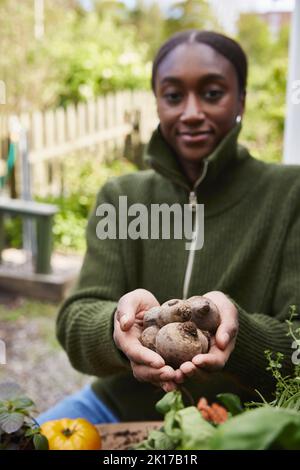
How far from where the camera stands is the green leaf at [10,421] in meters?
0.72

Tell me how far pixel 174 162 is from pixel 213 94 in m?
0.17

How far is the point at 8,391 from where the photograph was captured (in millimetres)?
783

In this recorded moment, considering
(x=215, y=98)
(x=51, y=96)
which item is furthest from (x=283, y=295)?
(x=51, y=96)

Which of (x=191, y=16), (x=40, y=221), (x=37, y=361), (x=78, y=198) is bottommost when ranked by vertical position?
(x=37, y=361)

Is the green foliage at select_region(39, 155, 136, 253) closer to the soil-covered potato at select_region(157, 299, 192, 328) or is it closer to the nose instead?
the nose

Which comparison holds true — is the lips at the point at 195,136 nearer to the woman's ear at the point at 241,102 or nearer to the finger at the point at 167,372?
the woman's ear at the point at 241,102

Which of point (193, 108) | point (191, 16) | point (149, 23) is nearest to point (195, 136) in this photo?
point (193, 108)

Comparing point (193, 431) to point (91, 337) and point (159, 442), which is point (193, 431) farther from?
point (91, 337)

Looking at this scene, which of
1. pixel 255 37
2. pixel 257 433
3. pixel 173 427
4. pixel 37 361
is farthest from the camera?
pixel 255 37

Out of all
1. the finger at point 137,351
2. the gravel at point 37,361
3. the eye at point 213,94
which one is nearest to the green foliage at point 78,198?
the gravel at point 37,361

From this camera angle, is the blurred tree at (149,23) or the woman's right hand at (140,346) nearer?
the woman's right hand at (140,346)

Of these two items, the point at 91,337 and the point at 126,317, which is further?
the point at 91,337

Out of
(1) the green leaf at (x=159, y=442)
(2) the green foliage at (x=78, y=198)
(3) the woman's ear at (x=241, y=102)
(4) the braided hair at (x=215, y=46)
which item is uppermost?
(4) the braided hair at (x=215, y=46)

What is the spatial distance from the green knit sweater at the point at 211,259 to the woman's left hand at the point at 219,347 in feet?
0.99
